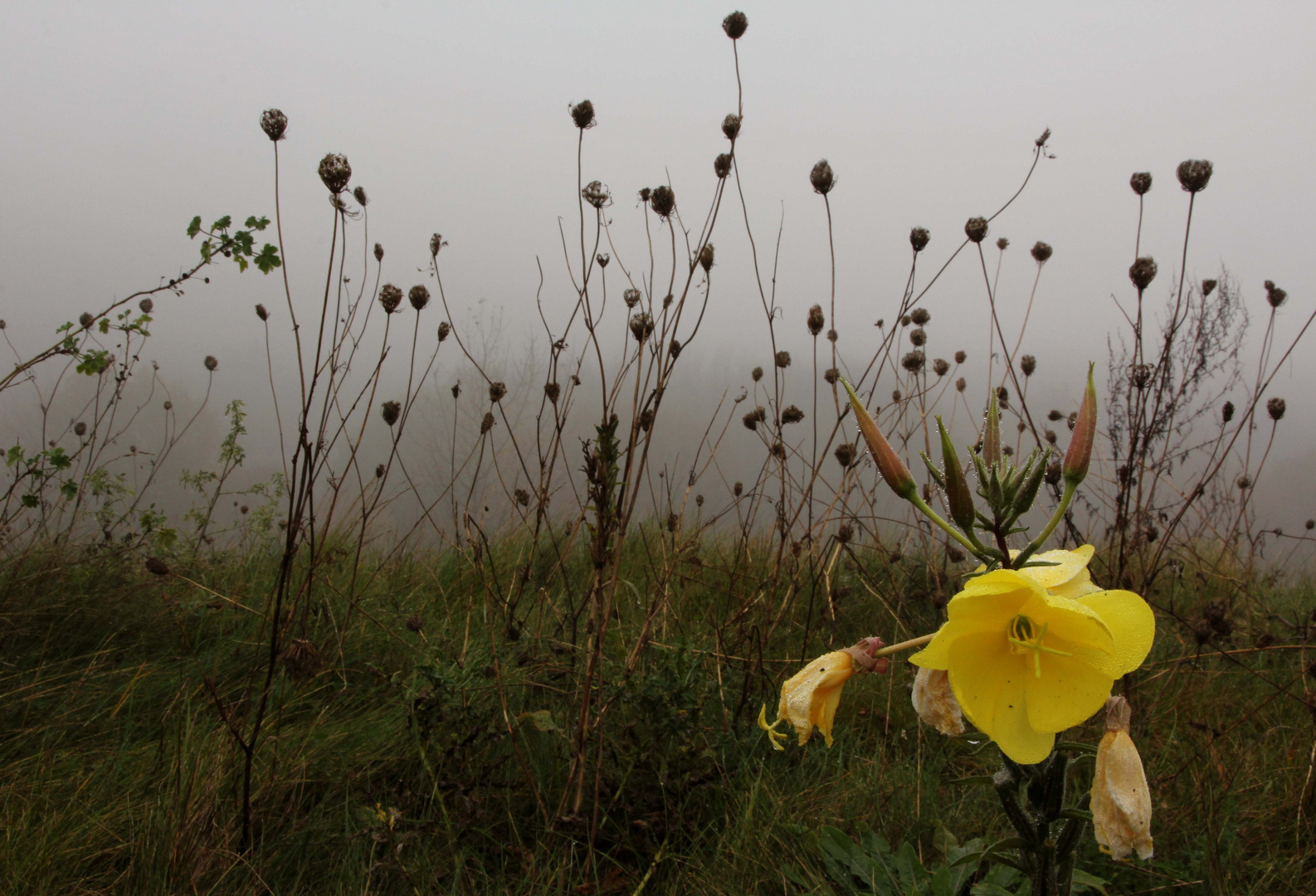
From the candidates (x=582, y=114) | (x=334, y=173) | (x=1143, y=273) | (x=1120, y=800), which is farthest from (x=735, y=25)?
(x=1120, y=800)

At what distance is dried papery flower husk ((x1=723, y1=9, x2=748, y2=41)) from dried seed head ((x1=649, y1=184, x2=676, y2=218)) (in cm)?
47

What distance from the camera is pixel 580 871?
1.66m

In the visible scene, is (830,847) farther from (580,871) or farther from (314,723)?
(314,723)

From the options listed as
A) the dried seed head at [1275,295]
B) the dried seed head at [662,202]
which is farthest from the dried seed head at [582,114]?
the dried seed head at [1275,295]

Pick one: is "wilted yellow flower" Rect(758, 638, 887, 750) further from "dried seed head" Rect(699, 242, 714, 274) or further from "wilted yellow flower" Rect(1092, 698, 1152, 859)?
"dried seed head" Rect(699, 242, 714, 274)

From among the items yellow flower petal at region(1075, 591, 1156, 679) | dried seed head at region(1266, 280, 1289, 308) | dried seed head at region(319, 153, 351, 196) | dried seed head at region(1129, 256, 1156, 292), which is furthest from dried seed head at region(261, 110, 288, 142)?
dried seed head at region(1266, 280, 1289, 308)

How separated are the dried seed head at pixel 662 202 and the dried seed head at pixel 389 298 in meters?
0.79

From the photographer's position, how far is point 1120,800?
741mm

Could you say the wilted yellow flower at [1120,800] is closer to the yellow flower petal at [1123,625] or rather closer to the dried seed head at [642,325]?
the yellow flower petal at [1123,625]

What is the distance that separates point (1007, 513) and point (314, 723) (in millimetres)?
1997

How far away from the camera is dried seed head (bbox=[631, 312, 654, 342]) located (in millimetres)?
1838

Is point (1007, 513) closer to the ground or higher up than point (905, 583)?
higher up

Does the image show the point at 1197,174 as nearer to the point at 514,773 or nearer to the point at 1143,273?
the point at 1143,273

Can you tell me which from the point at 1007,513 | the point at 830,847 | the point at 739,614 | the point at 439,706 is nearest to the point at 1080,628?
the point at 1007,513
